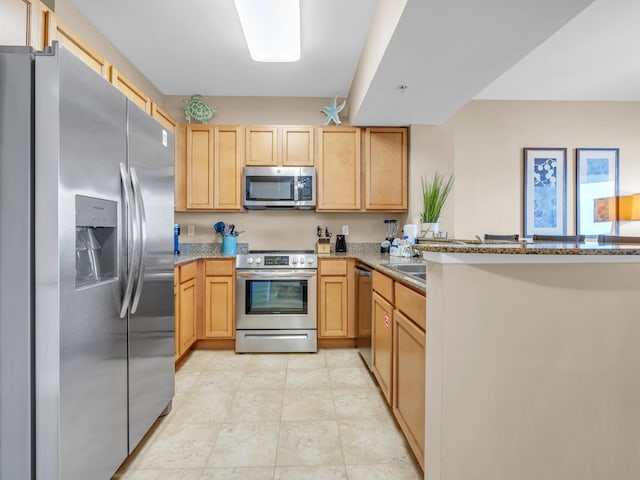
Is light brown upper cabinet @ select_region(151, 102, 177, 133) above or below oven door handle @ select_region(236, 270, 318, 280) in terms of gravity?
above

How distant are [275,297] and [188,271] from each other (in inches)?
31.7

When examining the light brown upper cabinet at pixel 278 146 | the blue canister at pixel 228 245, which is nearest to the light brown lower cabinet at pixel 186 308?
the blue canister at pixel 228 245

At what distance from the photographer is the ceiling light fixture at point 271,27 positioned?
2.09 meters

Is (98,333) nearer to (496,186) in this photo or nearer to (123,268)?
(123,268)

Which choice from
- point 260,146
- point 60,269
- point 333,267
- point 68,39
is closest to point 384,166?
point 333,267

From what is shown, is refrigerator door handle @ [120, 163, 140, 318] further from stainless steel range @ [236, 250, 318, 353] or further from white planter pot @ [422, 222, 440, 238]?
white planter pot @ [422, 222, 440, 238]

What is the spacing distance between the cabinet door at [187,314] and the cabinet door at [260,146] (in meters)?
1.36

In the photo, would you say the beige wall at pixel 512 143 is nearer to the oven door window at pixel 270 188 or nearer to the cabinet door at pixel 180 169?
the oven door window at pixel 270 188

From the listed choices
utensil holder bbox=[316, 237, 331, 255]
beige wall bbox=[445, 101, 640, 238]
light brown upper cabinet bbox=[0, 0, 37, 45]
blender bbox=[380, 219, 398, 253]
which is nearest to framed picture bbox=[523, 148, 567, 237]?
beige wall bbox=[445, 101, 640, 238]

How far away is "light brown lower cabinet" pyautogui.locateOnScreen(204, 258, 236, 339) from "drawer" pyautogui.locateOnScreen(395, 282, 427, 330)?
1.83 m

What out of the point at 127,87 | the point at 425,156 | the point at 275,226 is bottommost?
the point at 275,226

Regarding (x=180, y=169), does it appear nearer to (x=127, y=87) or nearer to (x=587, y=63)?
(x=127, y=87)

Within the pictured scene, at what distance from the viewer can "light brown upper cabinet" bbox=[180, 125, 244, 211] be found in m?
3.48

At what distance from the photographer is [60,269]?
110cm
